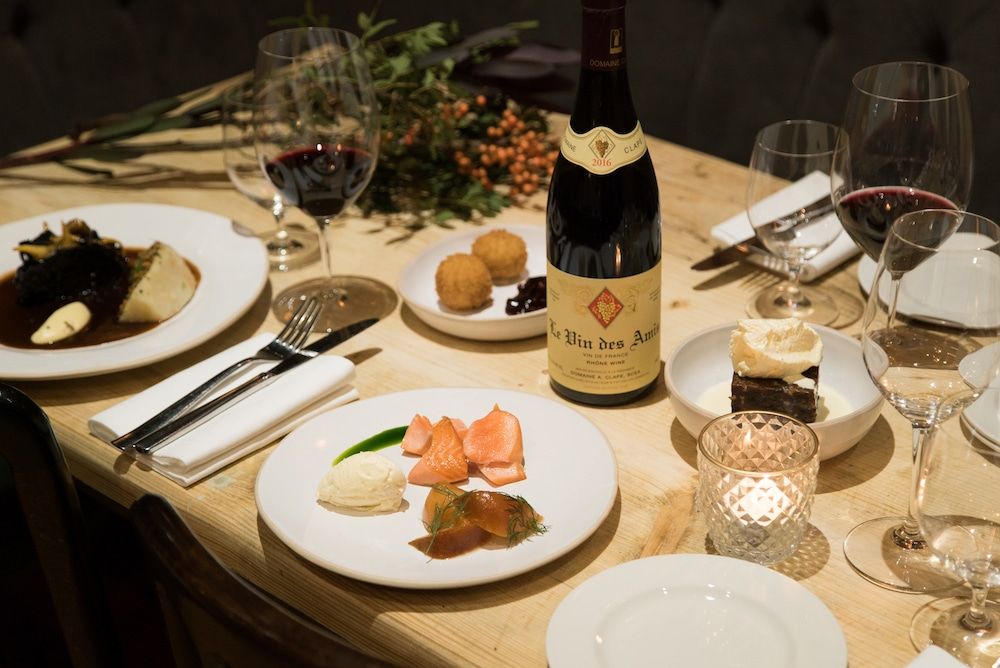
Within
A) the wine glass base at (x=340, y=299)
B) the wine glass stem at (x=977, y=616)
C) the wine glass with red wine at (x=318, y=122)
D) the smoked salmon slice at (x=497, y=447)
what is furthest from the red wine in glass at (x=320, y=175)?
the wine glass stem at (x=977, y=616)

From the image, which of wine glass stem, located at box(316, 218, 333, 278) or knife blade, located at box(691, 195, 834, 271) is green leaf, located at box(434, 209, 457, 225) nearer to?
wine glass stem, located at box(316, 218, 333, 278)

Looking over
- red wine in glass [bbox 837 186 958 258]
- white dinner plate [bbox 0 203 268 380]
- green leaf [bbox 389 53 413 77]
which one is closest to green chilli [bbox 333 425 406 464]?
white dinner plate [bbox 0 203 268 380]

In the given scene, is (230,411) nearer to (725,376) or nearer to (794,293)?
(725,376)

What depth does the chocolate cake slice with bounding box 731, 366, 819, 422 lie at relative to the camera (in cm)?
98

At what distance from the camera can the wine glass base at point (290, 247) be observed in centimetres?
151

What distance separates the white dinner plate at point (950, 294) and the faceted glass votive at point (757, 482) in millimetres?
149

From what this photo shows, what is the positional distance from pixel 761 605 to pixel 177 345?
75 cm

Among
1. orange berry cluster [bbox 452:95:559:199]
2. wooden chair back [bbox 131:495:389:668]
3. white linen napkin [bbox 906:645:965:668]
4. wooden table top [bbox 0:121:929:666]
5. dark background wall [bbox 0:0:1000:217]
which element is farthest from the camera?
dark background wall [bbox 0:0:1000:217]

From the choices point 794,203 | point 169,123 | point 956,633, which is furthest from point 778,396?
point 169,123

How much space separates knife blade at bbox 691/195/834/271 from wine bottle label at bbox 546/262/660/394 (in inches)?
10.8

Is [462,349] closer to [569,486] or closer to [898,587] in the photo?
[569,486]

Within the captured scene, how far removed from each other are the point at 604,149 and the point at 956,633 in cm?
55

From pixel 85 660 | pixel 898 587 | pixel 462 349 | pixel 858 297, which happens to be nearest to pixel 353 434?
pixel 462 349

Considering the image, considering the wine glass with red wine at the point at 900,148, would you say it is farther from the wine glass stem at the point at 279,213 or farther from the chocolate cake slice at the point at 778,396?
the wine glass stem at the point at 279,213
